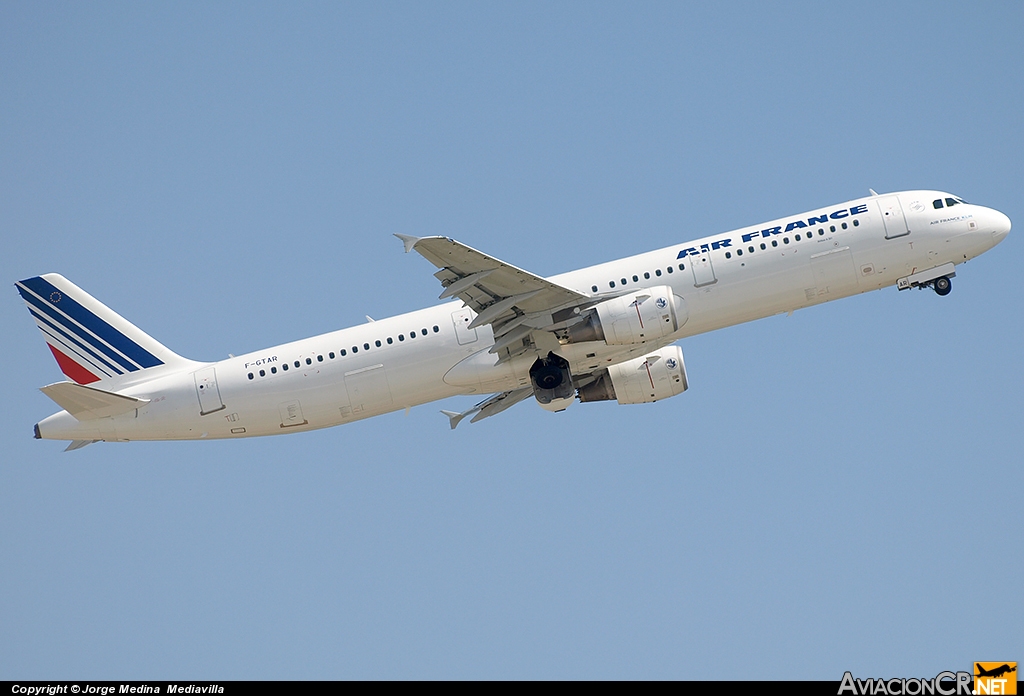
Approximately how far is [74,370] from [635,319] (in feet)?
72.8

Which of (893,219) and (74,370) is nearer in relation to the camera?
(893,219)

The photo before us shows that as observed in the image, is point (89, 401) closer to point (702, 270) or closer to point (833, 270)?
point (702, 270)

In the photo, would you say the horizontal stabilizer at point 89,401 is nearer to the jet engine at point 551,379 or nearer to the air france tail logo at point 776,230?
the jet engine at point 551,379

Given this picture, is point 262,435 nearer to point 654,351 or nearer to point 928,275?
point 654,351

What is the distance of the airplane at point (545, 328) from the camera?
44.3m

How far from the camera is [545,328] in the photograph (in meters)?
44.4

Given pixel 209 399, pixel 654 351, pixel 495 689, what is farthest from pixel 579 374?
pixel 495 689

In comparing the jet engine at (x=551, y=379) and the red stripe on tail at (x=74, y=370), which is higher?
the red stripe on tail at (x=74, y=370)

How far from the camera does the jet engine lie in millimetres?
45594

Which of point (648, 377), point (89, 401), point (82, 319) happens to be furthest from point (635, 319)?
point (82, 319)

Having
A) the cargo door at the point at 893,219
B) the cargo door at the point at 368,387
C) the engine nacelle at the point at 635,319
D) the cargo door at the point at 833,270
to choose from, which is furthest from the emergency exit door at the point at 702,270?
the cargo door at the point at 368,387

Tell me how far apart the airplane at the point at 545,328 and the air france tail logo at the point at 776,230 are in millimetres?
59

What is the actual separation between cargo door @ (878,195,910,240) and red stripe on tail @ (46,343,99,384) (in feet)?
101

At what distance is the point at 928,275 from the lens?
4597 centimetres
